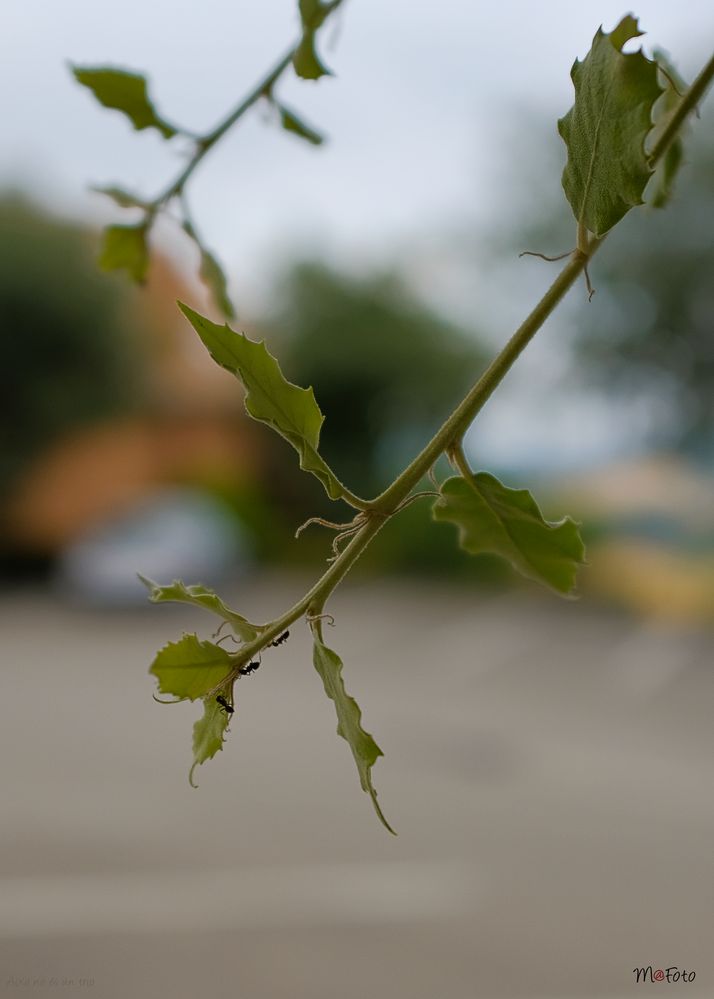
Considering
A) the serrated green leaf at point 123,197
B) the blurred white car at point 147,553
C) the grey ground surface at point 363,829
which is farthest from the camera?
the blurred white car at point 147,553

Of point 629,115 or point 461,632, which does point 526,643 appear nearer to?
point 461,632

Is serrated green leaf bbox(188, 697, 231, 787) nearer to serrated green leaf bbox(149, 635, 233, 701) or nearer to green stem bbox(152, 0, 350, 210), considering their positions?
serrated green leaf bbox(149, 635, 233, 701)

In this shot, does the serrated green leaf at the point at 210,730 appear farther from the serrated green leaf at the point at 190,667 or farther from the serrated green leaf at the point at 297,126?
the serrated green leaf at the point at 297,126

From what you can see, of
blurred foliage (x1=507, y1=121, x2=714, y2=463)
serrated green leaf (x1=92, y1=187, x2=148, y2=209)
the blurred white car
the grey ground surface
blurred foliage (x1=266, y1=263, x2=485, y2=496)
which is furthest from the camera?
blurred foliage (x1=266, y1=263, x2=485, y2=496)

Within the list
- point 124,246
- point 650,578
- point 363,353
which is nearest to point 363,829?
point 124,246

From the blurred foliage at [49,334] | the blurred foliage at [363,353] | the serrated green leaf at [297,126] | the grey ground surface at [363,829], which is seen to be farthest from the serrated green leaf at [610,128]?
the blurred foliage at [363,353]

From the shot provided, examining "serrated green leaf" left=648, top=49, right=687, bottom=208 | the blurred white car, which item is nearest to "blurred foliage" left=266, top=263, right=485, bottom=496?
the blurred white car
